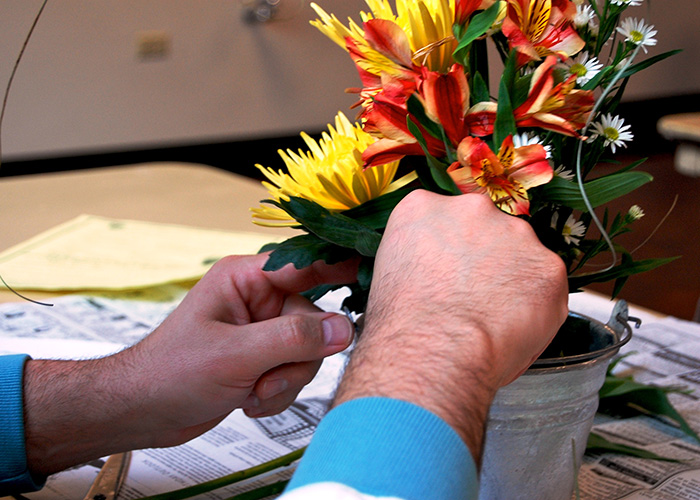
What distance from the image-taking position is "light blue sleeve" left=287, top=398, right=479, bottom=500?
1.10ft

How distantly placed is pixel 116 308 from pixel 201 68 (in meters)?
3.05

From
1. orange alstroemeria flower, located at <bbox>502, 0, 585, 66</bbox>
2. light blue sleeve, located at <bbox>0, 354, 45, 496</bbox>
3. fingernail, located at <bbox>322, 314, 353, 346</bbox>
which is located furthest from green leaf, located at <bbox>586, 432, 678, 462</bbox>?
light blue sleeve, located at <bbox>0, 354, 45, 496</bbox>

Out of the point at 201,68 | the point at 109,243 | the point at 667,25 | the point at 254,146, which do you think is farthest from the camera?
the point at 667,25

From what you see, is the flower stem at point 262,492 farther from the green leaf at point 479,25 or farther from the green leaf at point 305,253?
the green leaf at point 479,25

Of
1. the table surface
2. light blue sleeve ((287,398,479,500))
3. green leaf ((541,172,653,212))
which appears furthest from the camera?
the table surface

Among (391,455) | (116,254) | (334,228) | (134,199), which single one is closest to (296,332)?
(334,228)

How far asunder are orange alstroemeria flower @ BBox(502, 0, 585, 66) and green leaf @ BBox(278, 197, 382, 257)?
0.46ft

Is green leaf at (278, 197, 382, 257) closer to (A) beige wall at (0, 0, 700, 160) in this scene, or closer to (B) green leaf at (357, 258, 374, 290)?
(B) green leaf at (357, 258, 374, 290)

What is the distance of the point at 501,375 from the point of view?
0.39 meters

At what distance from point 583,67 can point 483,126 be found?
71 mm

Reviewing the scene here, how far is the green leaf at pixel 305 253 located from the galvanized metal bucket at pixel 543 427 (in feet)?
0.46

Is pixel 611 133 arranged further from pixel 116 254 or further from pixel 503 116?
pixel 116 254

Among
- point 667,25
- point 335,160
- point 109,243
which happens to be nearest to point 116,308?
point 109,243

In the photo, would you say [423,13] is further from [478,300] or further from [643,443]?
[643,443]
